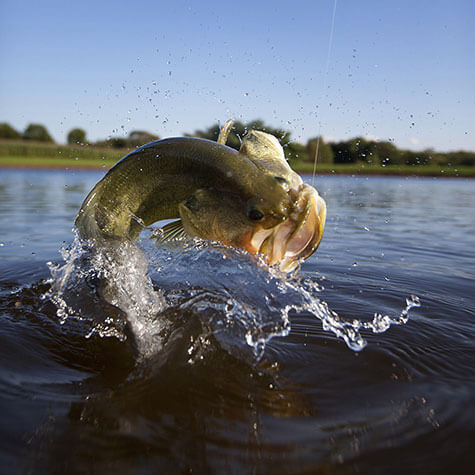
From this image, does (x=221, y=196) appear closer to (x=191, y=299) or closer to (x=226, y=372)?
(x=226, y=372)

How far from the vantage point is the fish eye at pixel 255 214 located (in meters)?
2.26

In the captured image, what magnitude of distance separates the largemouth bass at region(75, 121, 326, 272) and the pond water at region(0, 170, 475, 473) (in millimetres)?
253

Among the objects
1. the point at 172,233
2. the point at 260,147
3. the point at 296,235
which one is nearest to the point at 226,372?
the point at 172,233

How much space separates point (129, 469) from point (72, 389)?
32.9 inches

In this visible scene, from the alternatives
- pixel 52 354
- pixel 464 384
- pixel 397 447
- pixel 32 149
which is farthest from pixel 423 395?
pixel 32 149

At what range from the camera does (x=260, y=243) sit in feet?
7.77

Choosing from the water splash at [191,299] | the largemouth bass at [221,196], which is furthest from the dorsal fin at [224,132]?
the water splash at [191,299]

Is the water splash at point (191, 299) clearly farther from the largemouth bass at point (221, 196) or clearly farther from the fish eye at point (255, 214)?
the fish eye at point (255, 214)

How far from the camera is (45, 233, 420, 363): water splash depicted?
2967 millimetres

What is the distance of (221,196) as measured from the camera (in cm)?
233

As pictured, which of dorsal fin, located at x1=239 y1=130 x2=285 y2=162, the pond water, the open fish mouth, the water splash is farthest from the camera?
the water splash

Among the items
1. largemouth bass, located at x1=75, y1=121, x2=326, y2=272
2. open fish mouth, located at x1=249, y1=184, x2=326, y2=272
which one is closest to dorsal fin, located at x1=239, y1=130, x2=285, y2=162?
largemouth bass, located at x1=75, y1=121, x2=326, y2=272

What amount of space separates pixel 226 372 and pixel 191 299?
3.60 ft

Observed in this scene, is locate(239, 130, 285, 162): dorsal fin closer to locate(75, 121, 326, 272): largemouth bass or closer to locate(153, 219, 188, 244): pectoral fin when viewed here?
locate(75, 121, 326, 272): largemouth bass
